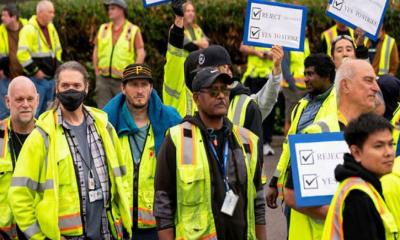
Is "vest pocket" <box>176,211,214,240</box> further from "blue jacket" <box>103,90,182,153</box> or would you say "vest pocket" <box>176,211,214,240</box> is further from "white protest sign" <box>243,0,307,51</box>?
"white protest sign" <box>243,0,307,51</box>

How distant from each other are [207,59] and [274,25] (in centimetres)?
211

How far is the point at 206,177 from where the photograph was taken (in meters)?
6.28

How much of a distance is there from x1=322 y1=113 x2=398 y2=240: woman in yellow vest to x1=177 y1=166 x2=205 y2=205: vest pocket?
3.75ft

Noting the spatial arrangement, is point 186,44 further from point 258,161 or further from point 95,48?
point 258,161

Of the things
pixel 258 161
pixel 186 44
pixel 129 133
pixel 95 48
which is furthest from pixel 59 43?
pixel 258 161

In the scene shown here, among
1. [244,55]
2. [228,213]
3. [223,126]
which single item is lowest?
[228,213]

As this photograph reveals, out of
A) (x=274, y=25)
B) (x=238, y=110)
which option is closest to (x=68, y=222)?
(x=238, y=110)

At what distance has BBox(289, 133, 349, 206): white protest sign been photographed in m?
6.04

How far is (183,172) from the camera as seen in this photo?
627 centimetres

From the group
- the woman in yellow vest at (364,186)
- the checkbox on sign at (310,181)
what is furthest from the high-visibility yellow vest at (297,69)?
the woman in yellow vest at (364,186)

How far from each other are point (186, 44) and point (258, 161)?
329 inches

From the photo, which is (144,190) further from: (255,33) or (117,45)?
(117,45)

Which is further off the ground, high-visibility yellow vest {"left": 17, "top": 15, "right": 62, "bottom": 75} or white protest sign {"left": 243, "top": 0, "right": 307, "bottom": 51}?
high-visibility yellow vest {"left": 17, "top": 15, "right": 62, "bottom": 75}

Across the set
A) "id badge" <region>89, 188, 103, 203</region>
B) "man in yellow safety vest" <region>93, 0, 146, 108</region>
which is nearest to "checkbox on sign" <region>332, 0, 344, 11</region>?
"id badge" <region>89, 188, 103, 203</region>
